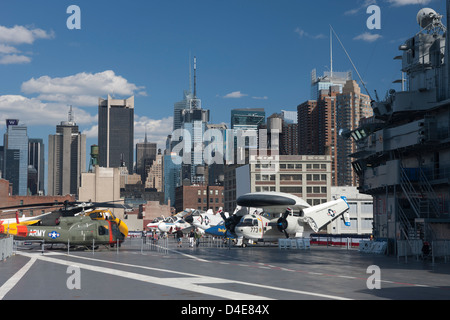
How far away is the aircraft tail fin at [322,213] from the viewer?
190 feet

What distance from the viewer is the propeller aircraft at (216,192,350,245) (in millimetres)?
53344

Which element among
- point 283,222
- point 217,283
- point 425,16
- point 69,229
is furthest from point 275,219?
point 217,283

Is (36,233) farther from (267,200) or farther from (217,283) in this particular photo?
(217,283)

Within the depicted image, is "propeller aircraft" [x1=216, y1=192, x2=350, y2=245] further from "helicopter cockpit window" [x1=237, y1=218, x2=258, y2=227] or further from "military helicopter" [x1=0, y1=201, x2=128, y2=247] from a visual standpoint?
"military helicopter" [x1=0, y1=201, x2=128, y2=247]

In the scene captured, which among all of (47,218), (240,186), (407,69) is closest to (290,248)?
(407,69)

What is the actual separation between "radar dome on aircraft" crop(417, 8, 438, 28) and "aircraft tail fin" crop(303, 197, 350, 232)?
917 inches

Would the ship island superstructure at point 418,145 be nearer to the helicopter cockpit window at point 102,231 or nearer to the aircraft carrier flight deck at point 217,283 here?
the aircraft carrier flight deck at point 217,283

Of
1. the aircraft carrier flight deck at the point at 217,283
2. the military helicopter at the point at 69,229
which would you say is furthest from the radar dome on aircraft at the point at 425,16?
the military helicopter at the point at 69,229

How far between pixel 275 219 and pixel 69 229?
77.7 ft

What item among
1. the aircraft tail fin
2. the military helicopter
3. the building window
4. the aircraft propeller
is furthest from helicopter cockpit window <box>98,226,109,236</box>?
the building window

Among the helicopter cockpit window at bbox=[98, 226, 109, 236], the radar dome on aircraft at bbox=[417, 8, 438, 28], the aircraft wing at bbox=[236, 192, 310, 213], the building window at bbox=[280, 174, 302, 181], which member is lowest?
the helicopter cockpit window at bbox=[98, 226, 109, 236]

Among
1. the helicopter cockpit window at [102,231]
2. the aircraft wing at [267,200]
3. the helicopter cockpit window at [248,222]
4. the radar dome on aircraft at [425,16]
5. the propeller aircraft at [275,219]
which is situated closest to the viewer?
the helicopter cockpit window at [102,231]

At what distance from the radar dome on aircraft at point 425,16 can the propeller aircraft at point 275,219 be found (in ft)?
71.2

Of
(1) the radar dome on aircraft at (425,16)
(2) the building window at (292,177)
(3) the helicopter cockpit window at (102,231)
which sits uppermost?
(1) the radar dome on aircraft at (425,16)
